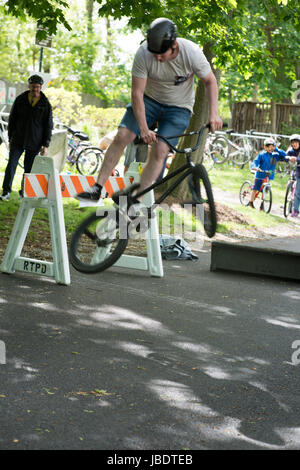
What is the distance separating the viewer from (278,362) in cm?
657

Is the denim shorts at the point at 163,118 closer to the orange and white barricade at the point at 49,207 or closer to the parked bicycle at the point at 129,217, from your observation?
the parked bicycle at the point at 129,217

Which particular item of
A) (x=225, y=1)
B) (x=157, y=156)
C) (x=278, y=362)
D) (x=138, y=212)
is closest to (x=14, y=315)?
(x=138, y=212)

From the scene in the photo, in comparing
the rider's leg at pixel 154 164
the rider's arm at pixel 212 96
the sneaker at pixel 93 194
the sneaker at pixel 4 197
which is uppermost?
the rider's arm at pixel 212 96

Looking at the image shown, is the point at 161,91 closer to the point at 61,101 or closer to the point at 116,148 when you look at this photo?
the point at 116,148

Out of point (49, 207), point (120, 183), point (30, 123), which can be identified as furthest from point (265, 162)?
point (49, 207)

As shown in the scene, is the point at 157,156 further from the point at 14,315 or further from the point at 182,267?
the point at 182,267

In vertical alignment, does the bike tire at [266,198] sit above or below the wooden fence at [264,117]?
below

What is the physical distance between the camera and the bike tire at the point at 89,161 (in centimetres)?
1909

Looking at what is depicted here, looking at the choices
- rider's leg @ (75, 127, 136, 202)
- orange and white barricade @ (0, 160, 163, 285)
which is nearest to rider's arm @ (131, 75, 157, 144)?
rider's leg @ (75, 127, 136, 202)

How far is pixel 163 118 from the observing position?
682 centimetres

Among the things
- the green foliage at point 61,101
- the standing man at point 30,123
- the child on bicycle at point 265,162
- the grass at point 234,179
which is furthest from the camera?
the green foliage at point 61,101

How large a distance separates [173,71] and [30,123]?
647 centimetres

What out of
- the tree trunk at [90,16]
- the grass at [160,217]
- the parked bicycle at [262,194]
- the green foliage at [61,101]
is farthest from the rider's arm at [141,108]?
the tree trunk at [90,16]

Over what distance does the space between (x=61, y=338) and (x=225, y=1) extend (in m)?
9.02
